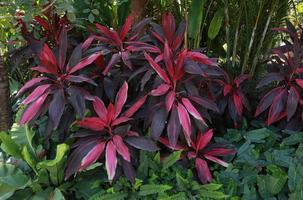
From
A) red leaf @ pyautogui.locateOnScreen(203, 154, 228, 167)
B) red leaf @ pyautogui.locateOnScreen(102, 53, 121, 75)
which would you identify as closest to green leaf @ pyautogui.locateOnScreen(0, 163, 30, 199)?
red leaf @ pyautogui.locateOnScreen(102, 53, 121, 75)

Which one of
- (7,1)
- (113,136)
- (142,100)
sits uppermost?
(7,1)

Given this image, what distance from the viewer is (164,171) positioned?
175cm

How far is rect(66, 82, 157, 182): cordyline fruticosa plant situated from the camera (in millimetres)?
1604

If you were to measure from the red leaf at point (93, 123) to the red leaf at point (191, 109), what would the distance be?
369mm

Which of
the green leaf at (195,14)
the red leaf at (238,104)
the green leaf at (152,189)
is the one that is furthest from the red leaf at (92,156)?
the green leaf at (195,14)

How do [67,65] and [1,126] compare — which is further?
[1,126]

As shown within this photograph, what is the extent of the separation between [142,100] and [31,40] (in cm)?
73

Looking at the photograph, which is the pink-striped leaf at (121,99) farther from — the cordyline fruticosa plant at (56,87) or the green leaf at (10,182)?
the green leaf at (10,182)

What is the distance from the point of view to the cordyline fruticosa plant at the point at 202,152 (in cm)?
175

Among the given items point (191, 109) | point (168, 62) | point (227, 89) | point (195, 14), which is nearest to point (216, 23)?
point (195, 14)

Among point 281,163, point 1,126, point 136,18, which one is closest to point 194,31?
point 136,18

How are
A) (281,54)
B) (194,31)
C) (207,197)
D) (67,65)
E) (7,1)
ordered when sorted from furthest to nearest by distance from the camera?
(194,31) → (281,54) → (7,1) → (67,65) → (207,197)

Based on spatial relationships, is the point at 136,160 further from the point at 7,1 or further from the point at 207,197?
the point at 7,1

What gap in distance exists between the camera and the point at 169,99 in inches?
65.9
